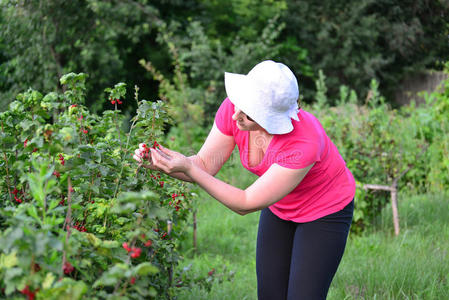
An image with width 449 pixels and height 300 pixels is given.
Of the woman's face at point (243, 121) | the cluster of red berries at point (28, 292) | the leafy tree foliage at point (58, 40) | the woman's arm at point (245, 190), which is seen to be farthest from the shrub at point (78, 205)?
the leafy tree foliage at point (58, 40)


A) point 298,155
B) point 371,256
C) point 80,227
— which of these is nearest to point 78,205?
point 80,227

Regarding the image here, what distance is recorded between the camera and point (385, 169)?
4.97m

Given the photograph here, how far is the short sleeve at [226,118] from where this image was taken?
7.59 feet

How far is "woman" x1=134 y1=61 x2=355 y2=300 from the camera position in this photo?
1.97 meters

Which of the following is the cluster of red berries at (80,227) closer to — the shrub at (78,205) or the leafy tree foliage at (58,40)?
the shrub at (78,205)

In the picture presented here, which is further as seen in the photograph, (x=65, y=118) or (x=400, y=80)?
(x=400, y=80)

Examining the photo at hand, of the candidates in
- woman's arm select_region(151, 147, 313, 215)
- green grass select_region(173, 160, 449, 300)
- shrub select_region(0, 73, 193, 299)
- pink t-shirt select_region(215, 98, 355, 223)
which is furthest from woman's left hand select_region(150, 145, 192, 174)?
green grass select_region(173, 160, 449, 300)

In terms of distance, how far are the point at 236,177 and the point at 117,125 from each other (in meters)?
4.51

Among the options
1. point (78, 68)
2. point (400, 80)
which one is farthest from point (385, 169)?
point (400, 80)

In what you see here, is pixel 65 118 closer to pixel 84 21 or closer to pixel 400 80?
pixel 84 21

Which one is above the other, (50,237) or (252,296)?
(50,237)

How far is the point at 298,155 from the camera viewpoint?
79.6 inches

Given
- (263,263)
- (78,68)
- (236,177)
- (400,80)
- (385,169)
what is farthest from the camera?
(400,80)

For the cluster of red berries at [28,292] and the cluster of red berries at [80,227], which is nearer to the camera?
the cluster of red berries at [28,292]
